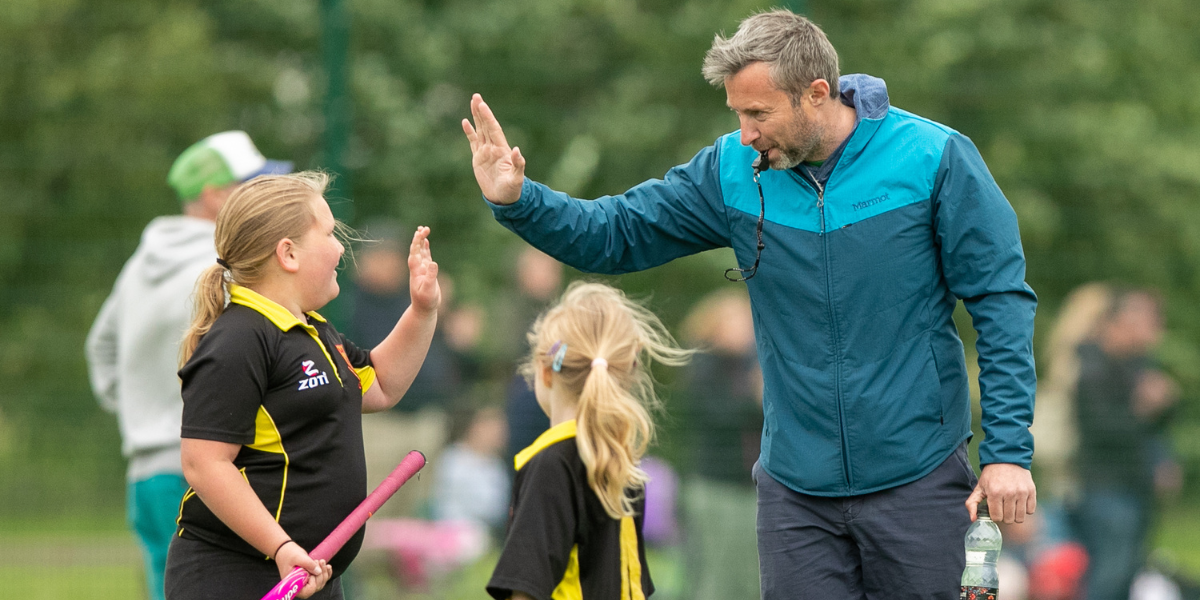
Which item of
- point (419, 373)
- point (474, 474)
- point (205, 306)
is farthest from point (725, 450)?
point (205, 306)

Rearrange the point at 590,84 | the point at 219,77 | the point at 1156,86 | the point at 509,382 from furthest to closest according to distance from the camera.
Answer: the point at 1156,86
the point at 219,77
the point at 590,84
the point at 509,382

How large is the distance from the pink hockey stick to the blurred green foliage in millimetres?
3561

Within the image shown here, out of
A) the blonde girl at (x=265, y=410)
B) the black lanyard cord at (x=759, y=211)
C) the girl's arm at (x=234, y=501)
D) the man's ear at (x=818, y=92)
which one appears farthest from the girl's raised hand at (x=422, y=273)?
the man's ear at (x=818, y=92)

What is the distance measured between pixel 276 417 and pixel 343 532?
0.29m

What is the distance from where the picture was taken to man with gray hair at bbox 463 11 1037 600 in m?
3.01

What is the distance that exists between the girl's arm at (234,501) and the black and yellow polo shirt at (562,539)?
587mm

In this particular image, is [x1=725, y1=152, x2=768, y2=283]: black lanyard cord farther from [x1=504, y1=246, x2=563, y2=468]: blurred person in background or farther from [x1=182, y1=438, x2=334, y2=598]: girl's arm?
[x1=504, y1=246, x2=563, y2=468]: blurred person in background

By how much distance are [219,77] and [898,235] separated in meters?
6.21

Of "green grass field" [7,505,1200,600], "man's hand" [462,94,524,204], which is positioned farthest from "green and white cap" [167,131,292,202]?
"green grass field" [7,505,1200,600]

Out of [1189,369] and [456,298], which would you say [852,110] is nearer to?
[456,298]

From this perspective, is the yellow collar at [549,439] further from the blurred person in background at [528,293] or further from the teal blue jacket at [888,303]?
the blurred person in background at [528,293]

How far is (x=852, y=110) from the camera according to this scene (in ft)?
10.5

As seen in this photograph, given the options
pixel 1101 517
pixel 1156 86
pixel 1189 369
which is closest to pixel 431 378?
pixel 1101 517

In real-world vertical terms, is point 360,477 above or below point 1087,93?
below
